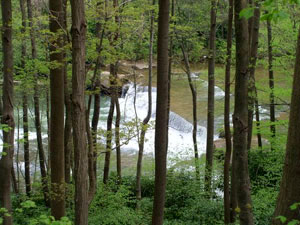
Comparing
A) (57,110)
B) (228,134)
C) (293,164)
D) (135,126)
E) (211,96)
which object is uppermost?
(293,164)

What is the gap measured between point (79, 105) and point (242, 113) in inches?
76.4

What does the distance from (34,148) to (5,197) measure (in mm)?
13073

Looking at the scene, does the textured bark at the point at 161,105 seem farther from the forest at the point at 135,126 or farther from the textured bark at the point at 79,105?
the textured bark at the point at 79,105

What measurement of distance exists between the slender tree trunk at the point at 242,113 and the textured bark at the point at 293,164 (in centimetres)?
139

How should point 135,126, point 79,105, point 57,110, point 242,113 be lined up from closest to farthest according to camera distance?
1. point 242,113
2. point 79,105
3. point 57,110
4. point 135,126

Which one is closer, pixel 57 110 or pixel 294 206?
pixel 294 206

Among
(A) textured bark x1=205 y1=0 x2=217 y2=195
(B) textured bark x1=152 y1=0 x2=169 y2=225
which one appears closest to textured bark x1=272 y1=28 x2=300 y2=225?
(B) textured bark x1=152 y1=0 x2=169 y2=225

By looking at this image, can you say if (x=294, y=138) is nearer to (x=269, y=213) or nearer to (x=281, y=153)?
(x=269, y=213)

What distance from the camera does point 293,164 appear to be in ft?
7.42

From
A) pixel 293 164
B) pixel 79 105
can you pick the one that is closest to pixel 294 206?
pixel 293 164

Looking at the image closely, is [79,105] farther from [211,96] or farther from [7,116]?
[211,96]

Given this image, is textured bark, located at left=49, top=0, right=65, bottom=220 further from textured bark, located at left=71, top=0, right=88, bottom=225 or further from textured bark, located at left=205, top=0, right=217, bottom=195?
textured bark, located at left=205, top=0, right=217, bottom=195

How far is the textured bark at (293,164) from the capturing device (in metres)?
2.25

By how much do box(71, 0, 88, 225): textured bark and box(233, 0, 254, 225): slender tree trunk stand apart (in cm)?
182
